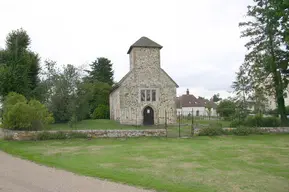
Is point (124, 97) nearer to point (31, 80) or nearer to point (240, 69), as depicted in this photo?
point (31, 80)

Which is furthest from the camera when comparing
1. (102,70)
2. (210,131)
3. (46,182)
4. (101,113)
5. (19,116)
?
(102,70)

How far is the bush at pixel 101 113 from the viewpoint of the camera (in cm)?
4247

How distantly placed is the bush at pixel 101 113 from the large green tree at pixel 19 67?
52.3ft

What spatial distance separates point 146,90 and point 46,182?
2158 cm

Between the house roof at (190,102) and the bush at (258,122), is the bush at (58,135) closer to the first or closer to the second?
the bush at (258,122)

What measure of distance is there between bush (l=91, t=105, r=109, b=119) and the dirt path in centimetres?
3316

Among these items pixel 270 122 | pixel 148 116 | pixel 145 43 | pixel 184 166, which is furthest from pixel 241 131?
pixel 145 43

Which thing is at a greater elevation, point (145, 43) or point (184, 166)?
point (145, 43)

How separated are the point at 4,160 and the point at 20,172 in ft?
9.38

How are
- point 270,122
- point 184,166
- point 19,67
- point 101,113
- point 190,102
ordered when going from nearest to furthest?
point 184,166 < point 270,122 < point 19,67 < point 101,113 < point 190,102

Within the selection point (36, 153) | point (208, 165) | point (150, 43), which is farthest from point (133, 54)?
point (208, 165)

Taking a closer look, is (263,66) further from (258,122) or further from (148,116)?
(148,116)

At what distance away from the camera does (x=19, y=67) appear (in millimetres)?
24344

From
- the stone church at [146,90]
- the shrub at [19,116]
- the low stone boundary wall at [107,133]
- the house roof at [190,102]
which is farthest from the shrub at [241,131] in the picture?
the house roof at [190,102]
